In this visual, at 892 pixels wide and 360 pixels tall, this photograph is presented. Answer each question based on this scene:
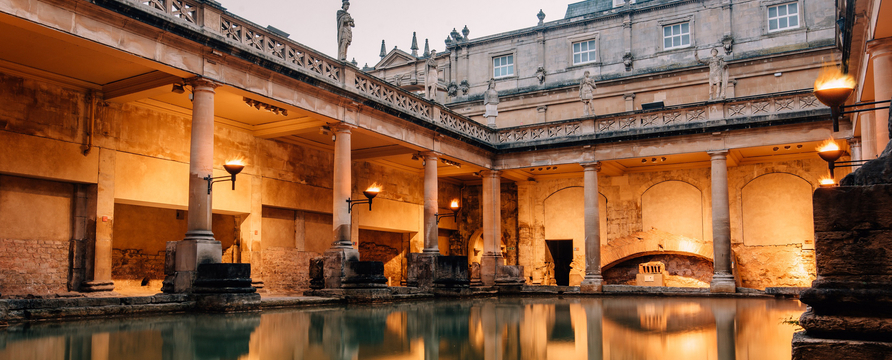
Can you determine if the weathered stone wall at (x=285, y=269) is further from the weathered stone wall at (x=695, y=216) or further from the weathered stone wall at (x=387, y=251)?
the weathered stone wall at (x=695, y=216)

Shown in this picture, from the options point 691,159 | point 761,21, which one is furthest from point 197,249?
point 761,21

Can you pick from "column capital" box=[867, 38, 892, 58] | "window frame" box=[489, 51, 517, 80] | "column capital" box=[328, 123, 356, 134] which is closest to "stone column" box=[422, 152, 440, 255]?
"column capital" box=[328, 123, 356, 134]

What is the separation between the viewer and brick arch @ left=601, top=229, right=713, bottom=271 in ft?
86.6

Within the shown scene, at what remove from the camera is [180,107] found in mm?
17578

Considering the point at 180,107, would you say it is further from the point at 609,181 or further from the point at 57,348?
the point at 609,181

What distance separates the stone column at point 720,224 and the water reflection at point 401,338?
1124 centimetres

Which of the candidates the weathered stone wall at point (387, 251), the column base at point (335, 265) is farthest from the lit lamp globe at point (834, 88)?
the weathered stone wall at point (387, 251)

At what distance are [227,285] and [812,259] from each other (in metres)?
21.2

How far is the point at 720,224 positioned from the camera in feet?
72.5

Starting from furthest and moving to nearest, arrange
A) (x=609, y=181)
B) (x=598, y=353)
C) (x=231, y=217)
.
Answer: (x=609, y=181), (x=231, y=217), (x=598, y=353)

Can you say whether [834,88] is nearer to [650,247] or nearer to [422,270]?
[422,270]

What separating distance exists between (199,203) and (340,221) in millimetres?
4527

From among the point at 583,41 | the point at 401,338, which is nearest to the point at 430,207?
the point at 583,41

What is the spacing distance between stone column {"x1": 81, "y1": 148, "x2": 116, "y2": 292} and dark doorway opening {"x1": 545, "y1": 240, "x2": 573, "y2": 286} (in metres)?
19.5
